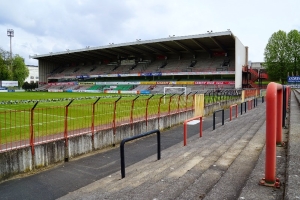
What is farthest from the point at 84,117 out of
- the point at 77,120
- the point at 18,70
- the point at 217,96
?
the point at 18,70

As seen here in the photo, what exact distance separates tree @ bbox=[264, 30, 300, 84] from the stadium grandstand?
821 cm

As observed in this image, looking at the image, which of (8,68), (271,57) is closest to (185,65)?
(271,57)

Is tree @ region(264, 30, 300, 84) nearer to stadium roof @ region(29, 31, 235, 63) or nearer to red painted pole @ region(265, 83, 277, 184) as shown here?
stadium roof @ region(29, 31, 235, 63)

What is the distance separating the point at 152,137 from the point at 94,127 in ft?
9.89

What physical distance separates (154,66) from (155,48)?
6043 millimetres

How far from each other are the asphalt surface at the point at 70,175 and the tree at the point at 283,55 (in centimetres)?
6075

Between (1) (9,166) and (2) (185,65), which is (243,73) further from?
(1) (9,166)

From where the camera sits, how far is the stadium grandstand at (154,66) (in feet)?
163

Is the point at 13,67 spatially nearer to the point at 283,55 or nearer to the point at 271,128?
the point at 283,55

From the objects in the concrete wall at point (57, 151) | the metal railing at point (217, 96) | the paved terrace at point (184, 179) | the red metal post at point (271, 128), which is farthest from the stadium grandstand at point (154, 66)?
the red metal post at point (271, 128)

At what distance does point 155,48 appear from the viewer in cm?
5778

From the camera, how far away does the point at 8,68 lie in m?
83.9

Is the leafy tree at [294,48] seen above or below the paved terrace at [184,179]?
above

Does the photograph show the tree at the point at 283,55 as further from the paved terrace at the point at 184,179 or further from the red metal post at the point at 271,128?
the red metal post at the point at 271,128
